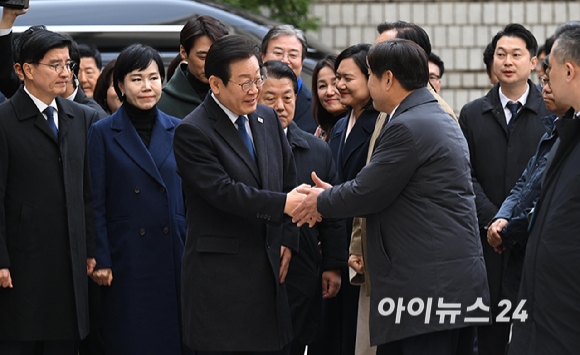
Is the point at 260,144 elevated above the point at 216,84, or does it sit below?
below

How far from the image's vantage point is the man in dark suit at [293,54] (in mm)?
5103

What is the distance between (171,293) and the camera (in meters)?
3.85

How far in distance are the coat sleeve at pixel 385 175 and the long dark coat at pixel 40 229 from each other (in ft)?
4.67

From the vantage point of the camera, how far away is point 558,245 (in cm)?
270

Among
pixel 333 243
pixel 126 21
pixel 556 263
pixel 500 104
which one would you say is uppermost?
pixel 126 21

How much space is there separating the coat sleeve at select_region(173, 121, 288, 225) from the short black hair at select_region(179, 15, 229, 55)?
4.85 feet

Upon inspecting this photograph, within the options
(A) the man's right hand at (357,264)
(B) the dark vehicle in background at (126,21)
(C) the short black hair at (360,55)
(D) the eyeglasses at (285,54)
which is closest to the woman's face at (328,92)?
(D) the eyeglasses at (285,54)

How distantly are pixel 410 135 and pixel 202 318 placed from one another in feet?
3.92

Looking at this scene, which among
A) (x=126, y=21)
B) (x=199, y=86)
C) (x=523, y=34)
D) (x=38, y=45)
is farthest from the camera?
(x=126, y=21)

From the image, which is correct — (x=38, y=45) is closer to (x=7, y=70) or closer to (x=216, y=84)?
(x=7, y=70)

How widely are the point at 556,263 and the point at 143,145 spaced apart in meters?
2.16

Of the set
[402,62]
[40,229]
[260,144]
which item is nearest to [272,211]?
[260,144]

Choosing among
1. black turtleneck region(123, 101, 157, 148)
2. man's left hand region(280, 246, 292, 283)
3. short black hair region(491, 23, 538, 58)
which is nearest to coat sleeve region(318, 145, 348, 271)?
man's left hand region(280, 246, 292, 283)

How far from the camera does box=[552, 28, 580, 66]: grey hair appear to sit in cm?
276
